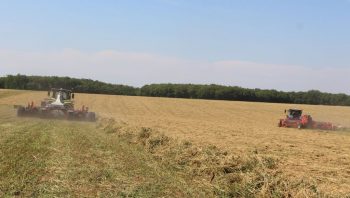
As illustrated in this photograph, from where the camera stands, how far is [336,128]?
3875cm

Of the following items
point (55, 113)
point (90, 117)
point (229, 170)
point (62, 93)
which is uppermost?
point (62, 93)

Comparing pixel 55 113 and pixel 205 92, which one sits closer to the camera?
pixel 55 113

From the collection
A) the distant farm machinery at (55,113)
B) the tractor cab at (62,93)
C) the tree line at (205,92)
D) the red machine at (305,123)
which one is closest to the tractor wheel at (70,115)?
the distant farm machinery at (55,113)

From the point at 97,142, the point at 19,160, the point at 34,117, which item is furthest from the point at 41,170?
the point at 34,117

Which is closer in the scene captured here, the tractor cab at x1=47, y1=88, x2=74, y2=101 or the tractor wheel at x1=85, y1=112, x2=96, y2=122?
the tractor wheel at x1=85, y1=112, x2=96, y2=122

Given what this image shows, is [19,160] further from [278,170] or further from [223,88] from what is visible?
[223,88]

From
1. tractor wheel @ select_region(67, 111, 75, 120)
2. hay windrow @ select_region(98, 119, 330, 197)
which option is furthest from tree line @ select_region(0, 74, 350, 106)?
hay windrow @ select_region(98, 119, 330, 197)

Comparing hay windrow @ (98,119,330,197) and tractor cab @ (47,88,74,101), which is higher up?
tractor cab @ (47,88,74,101)

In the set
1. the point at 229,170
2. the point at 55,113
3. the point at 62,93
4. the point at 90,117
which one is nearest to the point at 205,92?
the point at 62,93

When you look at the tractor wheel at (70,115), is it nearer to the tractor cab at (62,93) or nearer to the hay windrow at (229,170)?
the tractor cab at (62,93)

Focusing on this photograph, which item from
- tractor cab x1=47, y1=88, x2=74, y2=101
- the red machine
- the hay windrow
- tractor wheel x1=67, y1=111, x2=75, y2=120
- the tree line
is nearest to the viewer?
the hay windrow

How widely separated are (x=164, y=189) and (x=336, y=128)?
31.0m

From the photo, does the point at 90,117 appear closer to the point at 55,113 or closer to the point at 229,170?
the point at 55,113

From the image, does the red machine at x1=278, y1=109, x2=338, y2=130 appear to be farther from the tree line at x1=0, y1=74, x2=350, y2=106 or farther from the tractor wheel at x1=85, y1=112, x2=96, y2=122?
the tree line at x1=0, y1=74, x2=350, y2=106
